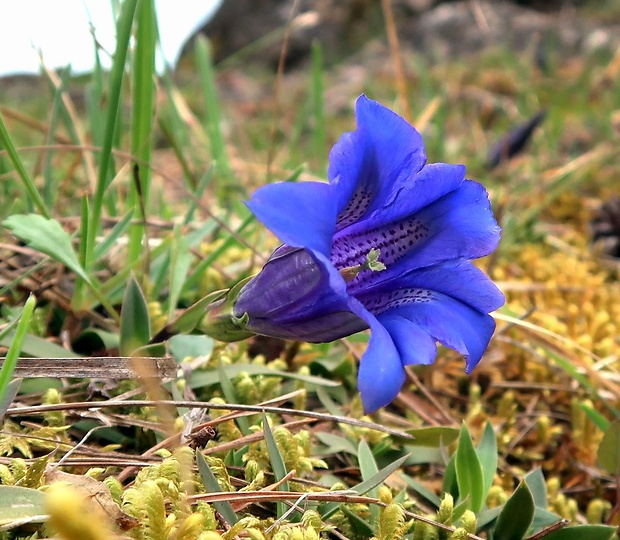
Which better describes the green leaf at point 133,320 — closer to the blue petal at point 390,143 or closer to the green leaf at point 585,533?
the blue petal at point 390,143

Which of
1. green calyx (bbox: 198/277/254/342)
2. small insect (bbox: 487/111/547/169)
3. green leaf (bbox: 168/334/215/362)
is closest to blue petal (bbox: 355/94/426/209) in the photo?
green calyx (bbox: 198/277/254/342)

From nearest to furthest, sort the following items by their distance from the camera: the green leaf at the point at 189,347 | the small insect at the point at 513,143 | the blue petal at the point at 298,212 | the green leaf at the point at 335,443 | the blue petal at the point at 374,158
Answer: the blue petal at the point at 298,212 → the blue petal at the point at 374,158 → the green leaf at the point at 335,443 → the green leaf at the point at 189,347 → the small insect at the point at 513,143

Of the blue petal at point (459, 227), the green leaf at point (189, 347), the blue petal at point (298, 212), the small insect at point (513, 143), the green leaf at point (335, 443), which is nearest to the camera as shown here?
the blue petal at point (298, 212)

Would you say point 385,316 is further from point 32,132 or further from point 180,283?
point 32,132

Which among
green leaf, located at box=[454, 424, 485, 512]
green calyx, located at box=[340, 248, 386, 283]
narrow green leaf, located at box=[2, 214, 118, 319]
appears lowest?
green leaf, located at box=[454, 424, 485, 512]

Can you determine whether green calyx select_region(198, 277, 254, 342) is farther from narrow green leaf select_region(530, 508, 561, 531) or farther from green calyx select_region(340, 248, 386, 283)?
narrow green leaf select_region(530, 508, 561, 531)

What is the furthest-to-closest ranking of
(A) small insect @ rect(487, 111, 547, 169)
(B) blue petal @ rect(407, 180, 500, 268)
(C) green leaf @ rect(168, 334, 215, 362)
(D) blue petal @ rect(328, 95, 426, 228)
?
1. (A) small insect @ rect(487, 111, 547, 169)
2. (C) green leaf @ rect(168, 334, 215, 362)
3. (B) blue petal @ rect(407, 180, 500, 268)
4. (D) blue petal @ rect(328, 95, 426, 228)

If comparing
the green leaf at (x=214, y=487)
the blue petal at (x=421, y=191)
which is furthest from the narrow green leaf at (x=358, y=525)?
the blue petal at (x=421, y=191)
